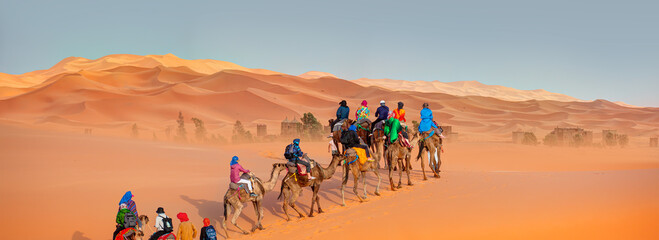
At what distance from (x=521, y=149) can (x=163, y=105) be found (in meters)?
50.8

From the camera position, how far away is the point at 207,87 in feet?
275

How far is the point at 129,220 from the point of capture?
27.2ft

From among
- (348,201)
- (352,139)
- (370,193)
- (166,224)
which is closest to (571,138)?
(370,193)

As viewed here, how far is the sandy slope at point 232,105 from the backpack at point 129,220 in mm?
36107

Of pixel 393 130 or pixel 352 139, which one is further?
pixel 393 130

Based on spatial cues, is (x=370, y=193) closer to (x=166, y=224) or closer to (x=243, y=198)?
(x=243, y=198)

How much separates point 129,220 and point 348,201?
6.31 meters

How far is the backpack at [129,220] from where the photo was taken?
8.27 m

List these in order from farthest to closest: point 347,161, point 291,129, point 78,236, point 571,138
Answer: point 291,129, point 571,138, point 347,161, point 78,236

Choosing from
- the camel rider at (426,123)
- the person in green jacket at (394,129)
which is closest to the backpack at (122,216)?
the person in green jacket at (394,129)

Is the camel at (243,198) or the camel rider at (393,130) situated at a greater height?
the camel rider at (393,130)

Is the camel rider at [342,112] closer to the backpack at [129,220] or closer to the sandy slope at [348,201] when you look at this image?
the sandy slope at [348,201]

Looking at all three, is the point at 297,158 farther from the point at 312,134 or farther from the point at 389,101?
the point at 389,101

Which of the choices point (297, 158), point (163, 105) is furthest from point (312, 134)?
point (163, 105)
